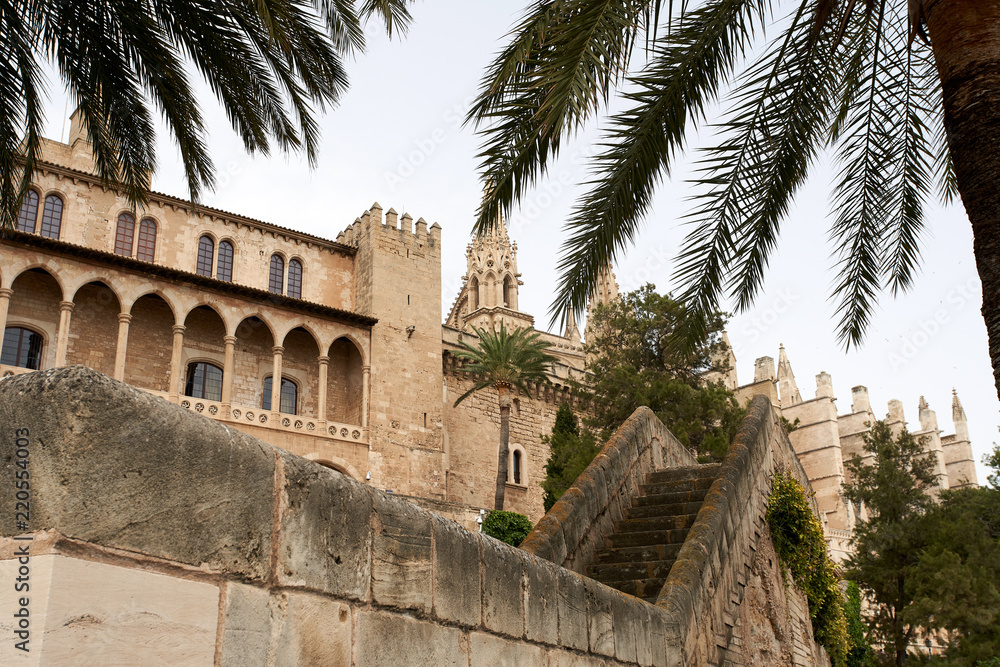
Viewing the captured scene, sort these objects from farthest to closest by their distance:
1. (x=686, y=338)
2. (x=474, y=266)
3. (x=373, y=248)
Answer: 1. (x=474, y=266)
2. (x=373, y=248)
3. (x=686, y=338)

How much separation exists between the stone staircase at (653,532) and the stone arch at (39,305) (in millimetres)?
21310

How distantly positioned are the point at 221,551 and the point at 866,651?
72.8ft

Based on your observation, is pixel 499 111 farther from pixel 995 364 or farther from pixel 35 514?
pixel 35 514

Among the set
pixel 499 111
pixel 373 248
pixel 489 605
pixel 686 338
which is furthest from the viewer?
pixel 373 248

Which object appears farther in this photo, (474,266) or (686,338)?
(474,266)

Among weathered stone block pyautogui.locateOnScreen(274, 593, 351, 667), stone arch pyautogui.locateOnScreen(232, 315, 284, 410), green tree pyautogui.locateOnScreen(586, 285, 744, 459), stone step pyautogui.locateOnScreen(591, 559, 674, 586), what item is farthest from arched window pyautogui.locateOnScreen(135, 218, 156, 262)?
weathered stone block pyautogui.locateOnScreen(274, 593, 351, 667)

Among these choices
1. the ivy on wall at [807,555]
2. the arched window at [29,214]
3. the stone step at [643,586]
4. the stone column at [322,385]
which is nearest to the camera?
the stone step at [643,586]

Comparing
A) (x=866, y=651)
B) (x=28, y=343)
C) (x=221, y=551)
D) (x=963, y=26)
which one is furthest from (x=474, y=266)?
(x=221, y=551)

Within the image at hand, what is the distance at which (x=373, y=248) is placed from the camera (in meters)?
33.0

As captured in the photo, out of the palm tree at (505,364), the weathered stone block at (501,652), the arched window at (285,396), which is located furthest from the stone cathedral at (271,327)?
the weathered stone block at (501,652)

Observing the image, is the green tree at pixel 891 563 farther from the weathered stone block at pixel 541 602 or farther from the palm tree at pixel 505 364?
the weathered stone block at pixel 541 602

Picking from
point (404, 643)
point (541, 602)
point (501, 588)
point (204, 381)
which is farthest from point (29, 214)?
point (404, 643)

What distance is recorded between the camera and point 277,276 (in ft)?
105

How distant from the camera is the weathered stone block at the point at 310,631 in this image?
2750 millimetres
